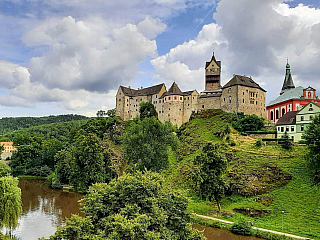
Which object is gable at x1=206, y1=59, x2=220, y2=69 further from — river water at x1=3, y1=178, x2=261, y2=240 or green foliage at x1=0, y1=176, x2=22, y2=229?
green foliage at x1=0, y1=176, x2=22, y2=229

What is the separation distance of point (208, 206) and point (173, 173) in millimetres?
12936

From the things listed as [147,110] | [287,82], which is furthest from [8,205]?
[287,82]

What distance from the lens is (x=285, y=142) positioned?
1826 inches

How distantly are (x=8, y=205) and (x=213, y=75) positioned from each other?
64.2 metres

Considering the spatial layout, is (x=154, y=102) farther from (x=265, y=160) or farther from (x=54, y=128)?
(x=54, y=128)

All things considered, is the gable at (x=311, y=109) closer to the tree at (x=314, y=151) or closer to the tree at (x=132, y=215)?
the tree at (x=314, y=151)

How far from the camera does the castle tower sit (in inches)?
3044

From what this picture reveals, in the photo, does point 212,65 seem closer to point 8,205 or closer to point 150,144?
Result: point 150,144

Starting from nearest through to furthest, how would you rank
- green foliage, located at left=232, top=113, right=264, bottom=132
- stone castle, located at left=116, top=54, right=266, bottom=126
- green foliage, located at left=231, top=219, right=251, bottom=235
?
green foliage, located at left=231, top=219, right=251, bottom=235 → green foliage, located at left=232, top=113, right=264, bottom=132 → stone castle, located at left=116, top=54, right=266, bottom=126

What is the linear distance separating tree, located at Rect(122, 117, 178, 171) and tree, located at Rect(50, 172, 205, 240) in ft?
72.7

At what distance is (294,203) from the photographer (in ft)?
106

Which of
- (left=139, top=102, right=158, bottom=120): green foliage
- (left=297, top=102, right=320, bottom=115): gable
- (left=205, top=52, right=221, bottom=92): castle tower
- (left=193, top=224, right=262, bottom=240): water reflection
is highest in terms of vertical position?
(left=205, top=52, right=221, bottom=92): castle tower

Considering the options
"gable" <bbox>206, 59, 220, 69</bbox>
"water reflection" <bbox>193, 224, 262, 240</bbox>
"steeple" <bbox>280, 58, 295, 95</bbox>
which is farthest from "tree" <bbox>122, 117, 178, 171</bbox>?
"steeple" <bbox>280, 58, 295, 95</bbox>

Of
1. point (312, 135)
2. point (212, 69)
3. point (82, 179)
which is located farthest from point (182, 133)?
point (312, 135)
